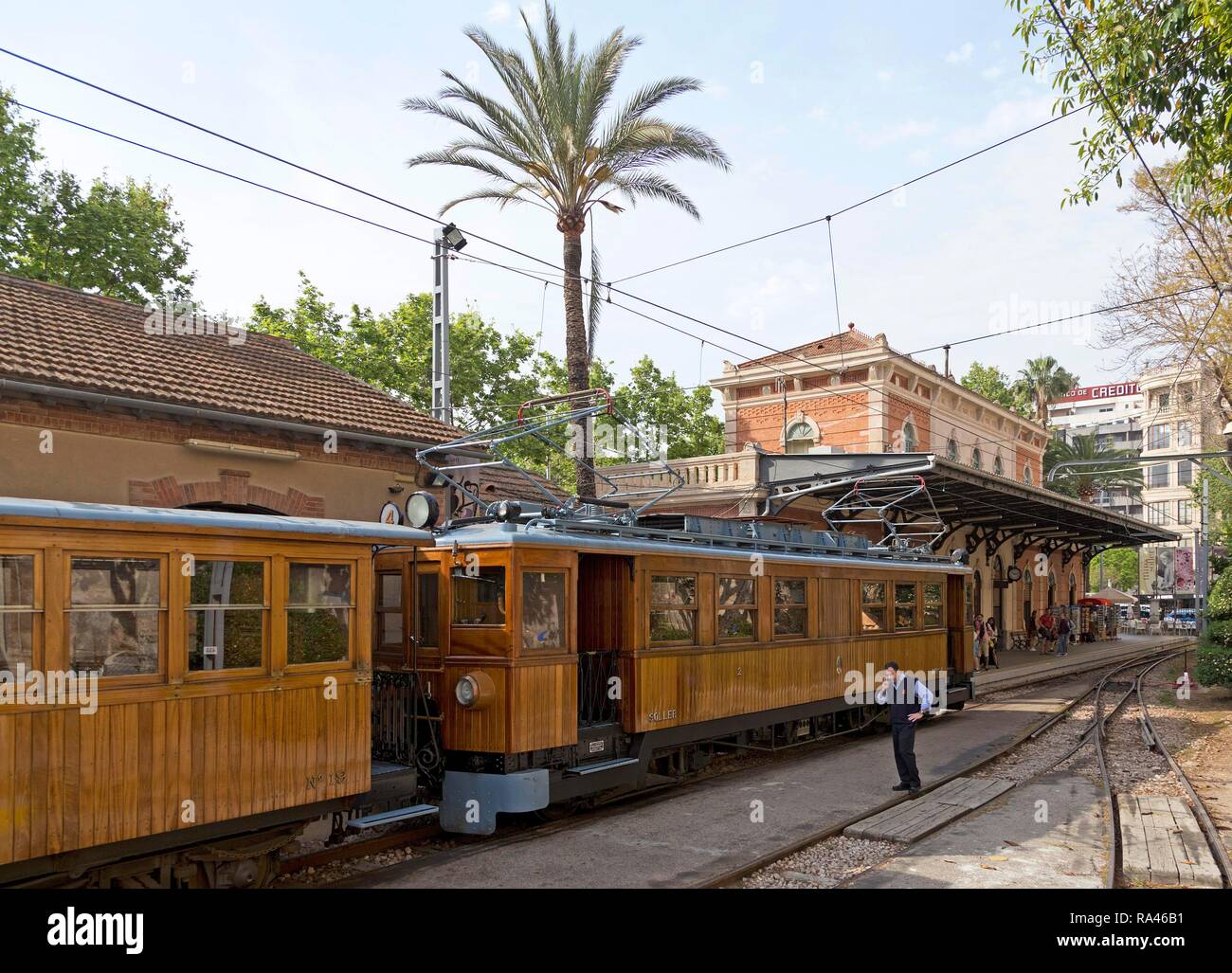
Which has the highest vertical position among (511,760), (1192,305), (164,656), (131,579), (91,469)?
(1192,305)

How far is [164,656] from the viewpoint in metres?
6.49

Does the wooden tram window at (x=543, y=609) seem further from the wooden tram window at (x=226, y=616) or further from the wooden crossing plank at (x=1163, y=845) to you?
the wooden crossing plank at (x=1163, y=845)

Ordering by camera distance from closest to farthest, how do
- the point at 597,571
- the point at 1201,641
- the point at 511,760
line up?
the point at 511,760
the point at 597,571
the point at 1201,641

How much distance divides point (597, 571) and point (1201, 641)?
16447mm

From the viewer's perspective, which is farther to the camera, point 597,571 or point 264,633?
point 597,571

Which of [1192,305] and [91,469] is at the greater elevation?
Answer: [1192,305]

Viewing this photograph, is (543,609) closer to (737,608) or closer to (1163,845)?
(737,608)

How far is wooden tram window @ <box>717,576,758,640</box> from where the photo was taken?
11719 millimetres

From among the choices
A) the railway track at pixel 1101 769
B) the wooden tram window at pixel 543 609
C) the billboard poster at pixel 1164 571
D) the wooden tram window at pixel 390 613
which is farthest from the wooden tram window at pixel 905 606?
the billboard poster at pixel 1164 571

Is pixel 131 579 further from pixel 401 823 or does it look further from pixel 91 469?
pixel 91 469

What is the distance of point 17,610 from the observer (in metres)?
5.80

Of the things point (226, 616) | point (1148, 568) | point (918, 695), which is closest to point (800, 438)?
point (918, 695)

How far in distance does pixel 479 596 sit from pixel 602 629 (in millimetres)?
1754
